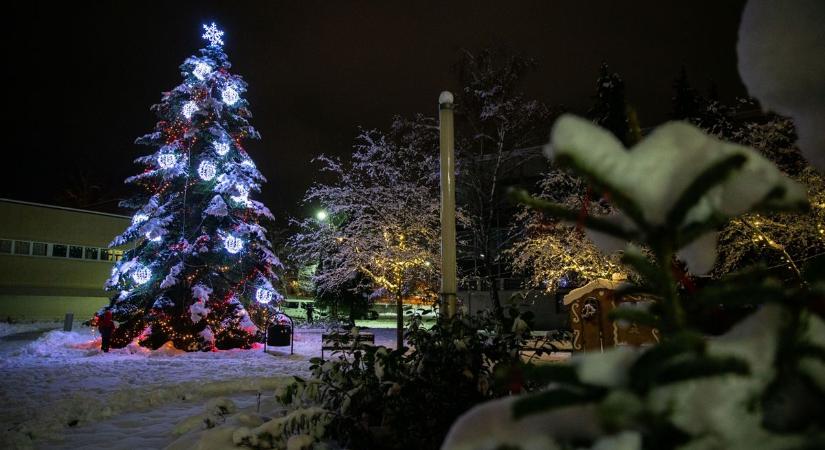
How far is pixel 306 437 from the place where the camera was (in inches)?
145

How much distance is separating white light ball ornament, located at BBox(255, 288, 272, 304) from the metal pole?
11033 mm

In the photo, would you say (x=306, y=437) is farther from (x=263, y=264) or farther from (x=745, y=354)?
(x=263, y=264)

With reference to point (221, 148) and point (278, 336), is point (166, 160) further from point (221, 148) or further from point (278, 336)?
point (278, 336)

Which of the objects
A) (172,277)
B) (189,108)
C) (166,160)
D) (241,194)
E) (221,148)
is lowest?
(172,277)

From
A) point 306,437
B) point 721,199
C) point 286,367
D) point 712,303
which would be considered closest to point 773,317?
point 712,303

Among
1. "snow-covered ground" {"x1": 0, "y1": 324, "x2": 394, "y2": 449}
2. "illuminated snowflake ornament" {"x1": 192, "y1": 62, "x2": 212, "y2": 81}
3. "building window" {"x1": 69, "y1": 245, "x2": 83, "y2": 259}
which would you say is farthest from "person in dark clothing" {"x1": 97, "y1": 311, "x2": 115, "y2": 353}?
"building window" {"x1": 69, "y1": 245, "x2": 83, "y2": 259}

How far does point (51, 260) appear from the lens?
28.0 metres

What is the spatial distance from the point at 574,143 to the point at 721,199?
1.13 feet

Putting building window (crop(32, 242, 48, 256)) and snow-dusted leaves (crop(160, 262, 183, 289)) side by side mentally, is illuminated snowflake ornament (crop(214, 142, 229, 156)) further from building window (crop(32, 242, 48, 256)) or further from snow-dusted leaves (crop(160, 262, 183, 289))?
building window (crop(32, 242, 48, 256))

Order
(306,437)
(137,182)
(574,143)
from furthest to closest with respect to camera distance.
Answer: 1. (137,182)
2. (306,437)
3. (574,143)

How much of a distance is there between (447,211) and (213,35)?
13586 mm

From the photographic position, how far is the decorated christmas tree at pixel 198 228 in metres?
14.3

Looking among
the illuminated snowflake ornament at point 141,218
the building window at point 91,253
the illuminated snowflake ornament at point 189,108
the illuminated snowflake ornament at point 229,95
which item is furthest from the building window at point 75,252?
the illuminated snowflake ornament at point 229,95

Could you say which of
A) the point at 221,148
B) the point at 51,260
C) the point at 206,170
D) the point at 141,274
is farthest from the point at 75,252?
the point at 221,148
